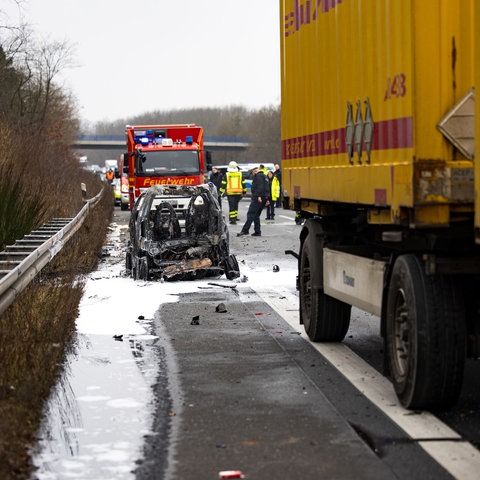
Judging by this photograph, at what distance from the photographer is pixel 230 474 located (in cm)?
589

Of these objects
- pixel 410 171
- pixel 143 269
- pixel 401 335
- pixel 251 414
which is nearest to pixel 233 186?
pixel 143 269

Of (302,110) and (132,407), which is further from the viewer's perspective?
(302,110)

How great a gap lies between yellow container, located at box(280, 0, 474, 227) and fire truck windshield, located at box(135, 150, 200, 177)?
24.0 m

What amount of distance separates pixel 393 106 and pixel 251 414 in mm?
2100

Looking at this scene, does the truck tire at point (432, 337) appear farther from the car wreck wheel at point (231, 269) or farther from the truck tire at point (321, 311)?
the car wreck wheel at point (231, 269)

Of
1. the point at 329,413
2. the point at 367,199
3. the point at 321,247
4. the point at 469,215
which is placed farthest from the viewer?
the point at 321,247

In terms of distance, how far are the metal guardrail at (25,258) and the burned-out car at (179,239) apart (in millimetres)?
1076

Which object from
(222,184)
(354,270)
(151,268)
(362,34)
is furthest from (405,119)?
(222,184)

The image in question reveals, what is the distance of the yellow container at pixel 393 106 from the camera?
6.67 meters

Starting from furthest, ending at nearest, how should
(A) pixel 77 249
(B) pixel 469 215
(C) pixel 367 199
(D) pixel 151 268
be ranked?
1. (A) pixel 77 249
2. (D) pixel 151 268
3. (C) pixel 367 199
4. (B) pixel 469 215

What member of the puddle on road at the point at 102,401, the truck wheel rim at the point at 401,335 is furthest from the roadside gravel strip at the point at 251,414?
the truck wheel rim at the point at 401,335

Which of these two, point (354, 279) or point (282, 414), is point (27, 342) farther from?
point (354, 279)

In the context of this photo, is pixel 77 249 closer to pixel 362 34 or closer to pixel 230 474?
pixel 362 34

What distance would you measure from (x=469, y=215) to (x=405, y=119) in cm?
68
